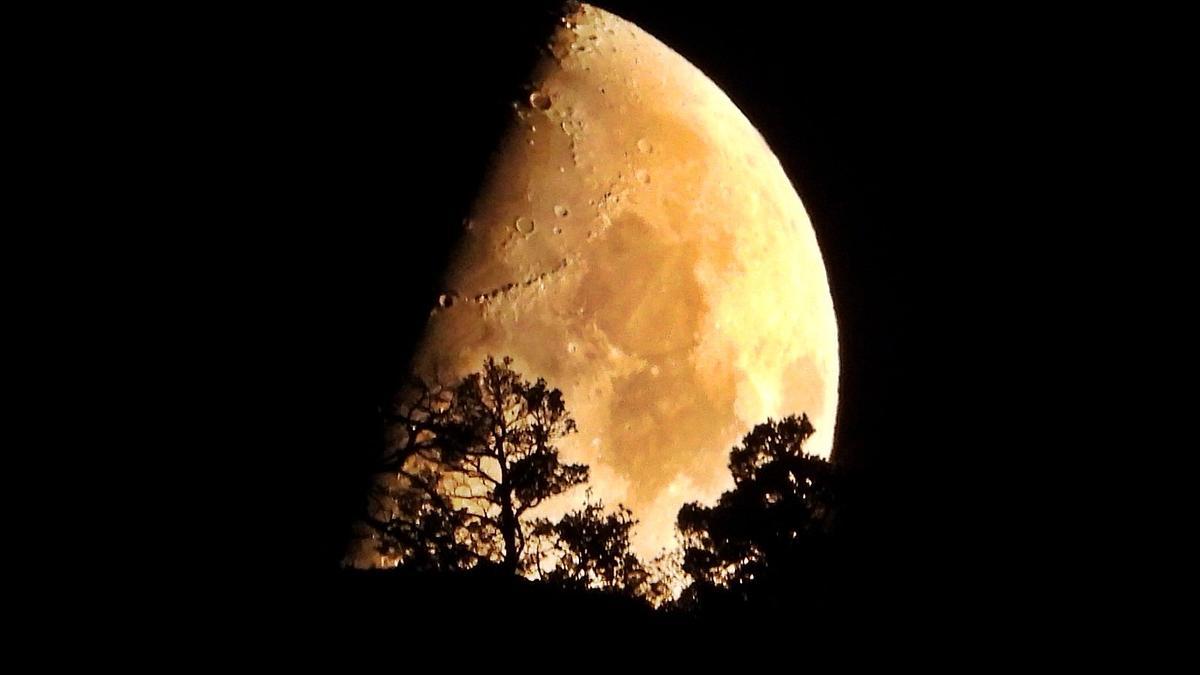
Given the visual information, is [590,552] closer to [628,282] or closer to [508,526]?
[508,526]

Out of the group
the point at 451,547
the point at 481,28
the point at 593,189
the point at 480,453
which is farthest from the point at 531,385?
the point at 481,28

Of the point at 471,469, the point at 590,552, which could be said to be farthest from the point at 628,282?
the point at 590,552

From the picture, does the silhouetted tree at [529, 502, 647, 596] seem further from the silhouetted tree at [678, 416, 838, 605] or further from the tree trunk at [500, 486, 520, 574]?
the silhouetted tree at [678, 416, 838, 605]

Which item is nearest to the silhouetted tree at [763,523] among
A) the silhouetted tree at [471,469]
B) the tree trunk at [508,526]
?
the silhouetted tree at [471,469]

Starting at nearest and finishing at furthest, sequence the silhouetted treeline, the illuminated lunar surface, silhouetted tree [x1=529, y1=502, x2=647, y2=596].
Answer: the silhouetted treeline < silhouetted tree [x1=529, y1=502, x2=647, y2=596] < the illuminated lunar surface

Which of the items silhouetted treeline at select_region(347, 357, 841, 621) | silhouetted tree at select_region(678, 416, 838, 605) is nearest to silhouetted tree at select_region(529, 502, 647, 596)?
silhouetted treeline at select_region(347, 357, 841, 621)

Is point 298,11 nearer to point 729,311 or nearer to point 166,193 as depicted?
point 166,193

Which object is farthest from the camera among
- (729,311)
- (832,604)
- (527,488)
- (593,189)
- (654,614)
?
(729,311)
